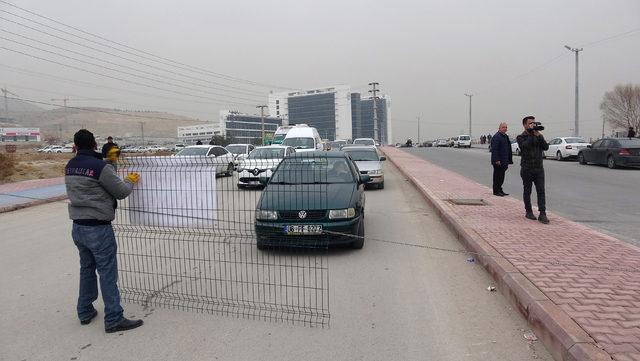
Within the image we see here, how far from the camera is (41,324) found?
4547 millimetres

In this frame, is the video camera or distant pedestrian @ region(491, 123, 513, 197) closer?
the video camera

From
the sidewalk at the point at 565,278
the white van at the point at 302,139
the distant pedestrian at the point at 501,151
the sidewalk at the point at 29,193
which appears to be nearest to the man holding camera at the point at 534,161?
the sidewalk at the point at 565,278

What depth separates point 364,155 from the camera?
16.9 m

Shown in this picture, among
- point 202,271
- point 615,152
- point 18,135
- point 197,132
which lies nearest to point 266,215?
point 202,271

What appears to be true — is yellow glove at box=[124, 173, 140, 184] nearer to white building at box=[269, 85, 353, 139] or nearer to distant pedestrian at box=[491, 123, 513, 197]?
distant pedestrian at box=[491, 123, 513, 197]

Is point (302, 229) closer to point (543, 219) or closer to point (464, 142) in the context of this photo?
point (543, 219)

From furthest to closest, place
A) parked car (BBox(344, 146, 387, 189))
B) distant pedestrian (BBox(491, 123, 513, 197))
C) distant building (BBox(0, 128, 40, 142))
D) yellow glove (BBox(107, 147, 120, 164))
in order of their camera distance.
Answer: distant building (BBox(0, 128, 40, 142)) < parked car (BBox(344, 146, 387, 189)) < distant pedestrian (BBox(491, 123, 513, 197)) < yellow glove (BBox(107, 147, 120, 164))

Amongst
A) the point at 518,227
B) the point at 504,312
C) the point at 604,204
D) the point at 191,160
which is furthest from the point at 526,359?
the point at 604,204

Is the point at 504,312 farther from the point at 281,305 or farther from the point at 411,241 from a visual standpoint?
the point at 411,241

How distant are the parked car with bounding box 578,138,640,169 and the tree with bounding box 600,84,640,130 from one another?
1846 inches

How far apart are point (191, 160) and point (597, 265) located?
4634 mm

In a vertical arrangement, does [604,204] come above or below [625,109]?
below

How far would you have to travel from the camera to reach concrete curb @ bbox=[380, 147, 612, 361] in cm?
342

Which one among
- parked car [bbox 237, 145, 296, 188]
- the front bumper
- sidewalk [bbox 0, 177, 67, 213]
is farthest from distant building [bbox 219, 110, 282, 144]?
the front bumper
